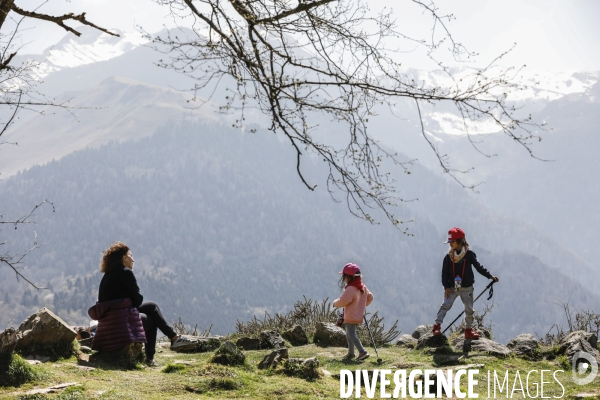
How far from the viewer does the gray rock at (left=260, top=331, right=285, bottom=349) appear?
10.3 metres

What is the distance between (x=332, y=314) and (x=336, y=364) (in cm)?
533

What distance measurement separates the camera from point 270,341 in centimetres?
1031

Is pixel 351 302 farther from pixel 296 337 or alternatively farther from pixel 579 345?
pixel 579 345

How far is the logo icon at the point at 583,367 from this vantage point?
Result: 7619 millimetres

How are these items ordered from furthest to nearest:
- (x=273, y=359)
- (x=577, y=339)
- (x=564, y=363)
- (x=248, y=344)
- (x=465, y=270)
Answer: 1. (x=248, y=344)
2. (x=465, y=270)
3. (x=577, y=339)
4. (x=564, y=363)
5. (x=273, y=359)

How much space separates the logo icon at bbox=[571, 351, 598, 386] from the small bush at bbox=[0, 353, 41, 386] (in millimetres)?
6382

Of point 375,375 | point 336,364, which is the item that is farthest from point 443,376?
point 336,364

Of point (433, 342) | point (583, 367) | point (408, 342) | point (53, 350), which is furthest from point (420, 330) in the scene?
point (53, 350)

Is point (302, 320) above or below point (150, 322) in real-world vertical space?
below

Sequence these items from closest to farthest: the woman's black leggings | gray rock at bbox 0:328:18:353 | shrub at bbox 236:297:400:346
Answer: gray rock at bbox 0:328:18:353 < the woman's black leggings < shrub at bbox 236:297:400:346

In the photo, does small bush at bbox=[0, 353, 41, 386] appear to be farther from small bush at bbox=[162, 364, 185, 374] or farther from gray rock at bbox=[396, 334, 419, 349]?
gray rock at bbox=[396, 334, 419, 349]

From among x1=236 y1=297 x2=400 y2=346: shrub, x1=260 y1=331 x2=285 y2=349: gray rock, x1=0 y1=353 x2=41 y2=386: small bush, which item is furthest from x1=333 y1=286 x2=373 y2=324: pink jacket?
x1=0 y1=353 x2=41 y2=386: small bush

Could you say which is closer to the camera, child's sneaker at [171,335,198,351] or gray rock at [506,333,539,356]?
gray rock at [506,333,539,356]

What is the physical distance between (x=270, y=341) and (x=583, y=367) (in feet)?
16.1
